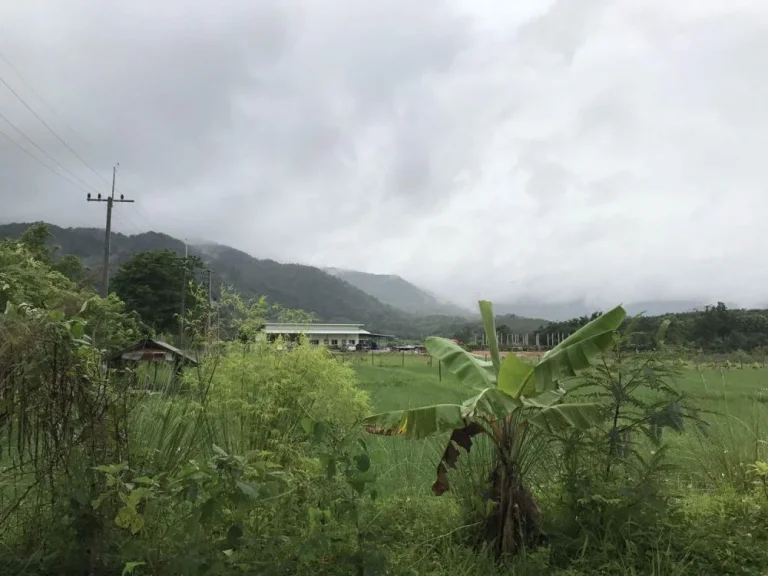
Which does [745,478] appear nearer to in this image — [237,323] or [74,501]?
[237,323]

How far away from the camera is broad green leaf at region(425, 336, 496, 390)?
204 inches

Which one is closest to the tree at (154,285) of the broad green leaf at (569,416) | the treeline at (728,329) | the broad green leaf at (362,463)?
the treeline at (728,329)

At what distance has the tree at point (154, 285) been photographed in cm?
4797

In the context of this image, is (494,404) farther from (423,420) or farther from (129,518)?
(129,518)

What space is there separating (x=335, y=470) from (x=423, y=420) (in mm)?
1319

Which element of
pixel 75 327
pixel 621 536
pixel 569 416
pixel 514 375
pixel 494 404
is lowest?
pixel 621 536

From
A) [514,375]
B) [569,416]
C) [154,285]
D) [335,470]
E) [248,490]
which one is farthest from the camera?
[154,285]

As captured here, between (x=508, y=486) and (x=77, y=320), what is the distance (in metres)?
3.41

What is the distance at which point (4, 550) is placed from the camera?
12.1 ft

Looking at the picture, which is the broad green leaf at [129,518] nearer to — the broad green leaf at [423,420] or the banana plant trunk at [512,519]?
the broad green leaf at [423,420]

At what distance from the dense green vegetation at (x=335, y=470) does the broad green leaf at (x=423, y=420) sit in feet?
0.06

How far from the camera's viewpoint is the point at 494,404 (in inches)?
169

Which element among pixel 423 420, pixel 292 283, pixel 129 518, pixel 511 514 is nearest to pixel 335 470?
pixel 129 518

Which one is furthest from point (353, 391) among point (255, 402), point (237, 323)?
point (237, 323)
